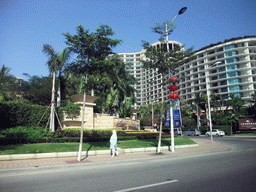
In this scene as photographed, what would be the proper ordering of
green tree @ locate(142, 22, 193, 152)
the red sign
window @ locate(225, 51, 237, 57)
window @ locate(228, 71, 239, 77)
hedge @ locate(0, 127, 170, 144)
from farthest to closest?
window @ locate(225, 51, 237, 57)
window @ locate(228, 71, 239, 77)
the red sign
green tree @ locate(142, 22, 193, 152)
hedge @ locate(0, 127, 170, 144)

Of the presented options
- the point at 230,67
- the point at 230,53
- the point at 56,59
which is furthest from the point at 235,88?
the point at 56,59

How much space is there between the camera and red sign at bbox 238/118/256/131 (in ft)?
134

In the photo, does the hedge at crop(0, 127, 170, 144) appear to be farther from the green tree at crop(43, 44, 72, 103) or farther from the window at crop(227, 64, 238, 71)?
the window at crop(227, 64, 238, 71)

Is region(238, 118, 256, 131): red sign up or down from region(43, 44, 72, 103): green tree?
down

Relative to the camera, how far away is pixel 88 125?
895 inches

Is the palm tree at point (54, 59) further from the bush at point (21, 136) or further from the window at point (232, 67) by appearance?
the window at point (232, 67)

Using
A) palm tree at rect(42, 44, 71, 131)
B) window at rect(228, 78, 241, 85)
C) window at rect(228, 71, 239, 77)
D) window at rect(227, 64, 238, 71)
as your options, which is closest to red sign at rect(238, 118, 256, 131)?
window at rect(228, 78, 241, 85)

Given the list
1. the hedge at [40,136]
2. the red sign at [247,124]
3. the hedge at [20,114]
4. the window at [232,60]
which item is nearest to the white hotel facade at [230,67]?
the window at [232,60]

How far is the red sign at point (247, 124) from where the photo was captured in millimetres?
40844

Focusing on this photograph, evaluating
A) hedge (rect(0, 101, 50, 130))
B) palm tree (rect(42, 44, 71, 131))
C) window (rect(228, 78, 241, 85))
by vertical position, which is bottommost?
hedge (rect(0, 101, 50, 130))

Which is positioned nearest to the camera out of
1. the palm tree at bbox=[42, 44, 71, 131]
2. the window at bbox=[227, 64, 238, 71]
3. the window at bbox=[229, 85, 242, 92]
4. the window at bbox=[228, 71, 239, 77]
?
the palm tree at bbox=[42, 44, 71, 131]

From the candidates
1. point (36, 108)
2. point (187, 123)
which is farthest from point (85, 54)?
point (187, 123)

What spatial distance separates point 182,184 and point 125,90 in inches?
1085

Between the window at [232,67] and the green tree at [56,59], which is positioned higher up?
the window at [232,67]
